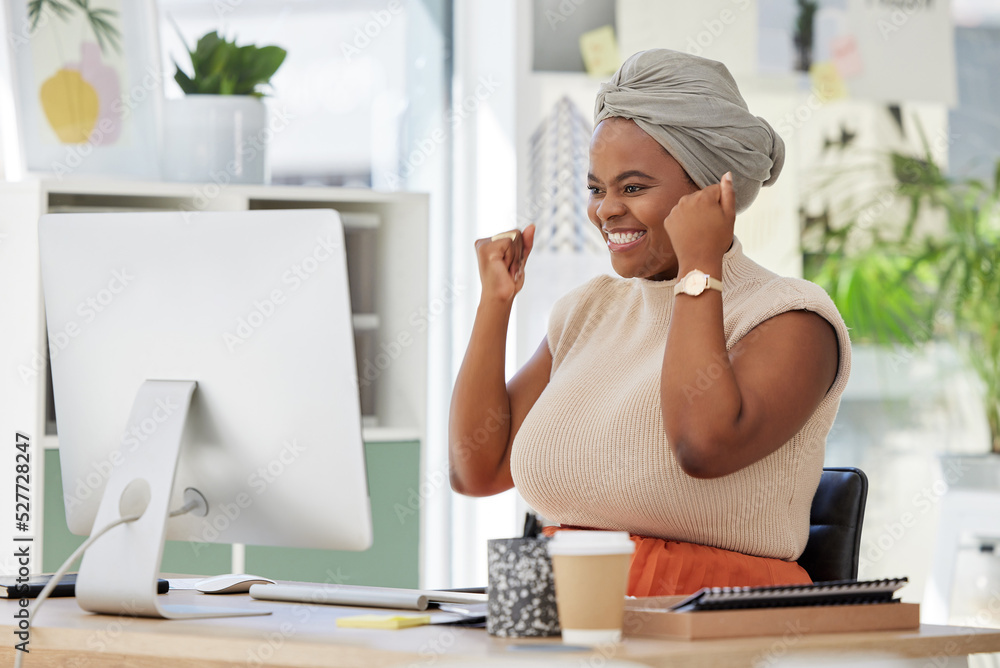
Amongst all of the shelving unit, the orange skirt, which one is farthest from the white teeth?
the shelving unit

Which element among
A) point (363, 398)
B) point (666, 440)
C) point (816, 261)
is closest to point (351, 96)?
point (363, 398)

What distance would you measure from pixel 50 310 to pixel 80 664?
0.46 m

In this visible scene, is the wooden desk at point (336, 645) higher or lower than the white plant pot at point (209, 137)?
lower

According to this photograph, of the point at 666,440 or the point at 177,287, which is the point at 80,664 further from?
the point at 666,440

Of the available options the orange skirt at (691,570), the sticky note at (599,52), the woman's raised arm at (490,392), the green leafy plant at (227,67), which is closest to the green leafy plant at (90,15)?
the green leafy plant at (227,67)

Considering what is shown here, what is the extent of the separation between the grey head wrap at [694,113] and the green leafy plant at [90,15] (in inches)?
73.7

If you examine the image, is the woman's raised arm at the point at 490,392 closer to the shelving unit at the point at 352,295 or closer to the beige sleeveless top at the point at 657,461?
the beige sleeveless top at the point at 657,461

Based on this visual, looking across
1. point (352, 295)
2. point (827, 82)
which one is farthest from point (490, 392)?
point (827, 82)

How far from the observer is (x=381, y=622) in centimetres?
116

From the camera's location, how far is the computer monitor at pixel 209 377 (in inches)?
48.4

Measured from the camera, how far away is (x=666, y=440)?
1499 mm

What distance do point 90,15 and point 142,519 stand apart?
2147mm

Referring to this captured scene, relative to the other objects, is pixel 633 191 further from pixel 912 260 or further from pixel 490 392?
pixel 912 260

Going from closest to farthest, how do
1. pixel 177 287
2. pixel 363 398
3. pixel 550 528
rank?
pixel 177 287 < pixel 550 528 < pixel 363 398
